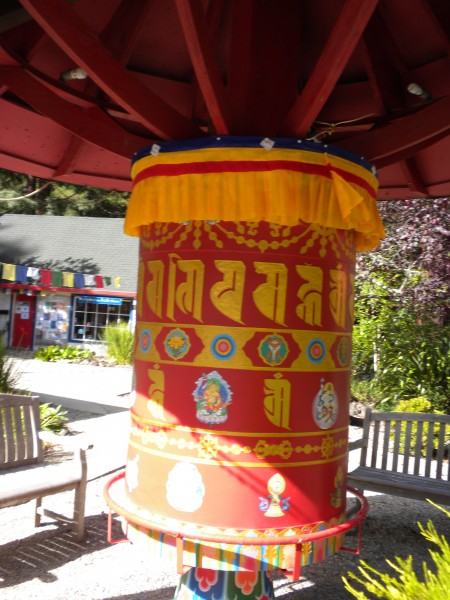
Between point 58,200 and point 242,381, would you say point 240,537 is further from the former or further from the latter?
point 58,200

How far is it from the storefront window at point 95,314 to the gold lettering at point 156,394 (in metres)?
20.3

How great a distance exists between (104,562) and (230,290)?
9.14 ft

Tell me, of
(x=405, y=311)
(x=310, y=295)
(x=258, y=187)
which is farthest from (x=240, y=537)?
(x=405, y=311)

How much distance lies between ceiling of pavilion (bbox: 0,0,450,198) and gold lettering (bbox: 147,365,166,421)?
1.20 m

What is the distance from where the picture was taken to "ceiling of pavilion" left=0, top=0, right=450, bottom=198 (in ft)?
9.04

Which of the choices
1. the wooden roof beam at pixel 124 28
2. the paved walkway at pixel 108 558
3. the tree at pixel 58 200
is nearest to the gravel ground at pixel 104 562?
the paved walkway at pixel 108 558

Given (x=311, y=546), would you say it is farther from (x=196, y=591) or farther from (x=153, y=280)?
(x=153, y=280)

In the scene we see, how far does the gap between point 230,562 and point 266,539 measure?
192 millimetres

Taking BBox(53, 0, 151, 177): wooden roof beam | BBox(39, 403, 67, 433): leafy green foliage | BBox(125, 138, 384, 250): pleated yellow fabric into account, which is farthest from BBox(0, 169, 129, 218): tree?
BBox(125, 138, 384, 250): pleated yellow fabric

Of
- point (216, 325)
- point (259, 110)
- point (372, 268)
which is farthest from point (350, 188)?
A: point (372, 268)

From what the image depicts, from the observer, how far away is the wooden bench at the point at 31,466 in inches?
180

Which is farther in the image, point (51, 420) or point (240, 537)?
point (51, 420)

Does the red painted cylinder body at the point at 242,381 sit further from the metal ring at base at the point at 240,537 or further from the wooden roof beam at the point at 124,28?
the wooden roof beam at the point at 124,28

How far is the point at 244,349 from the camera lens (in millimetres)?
2924
